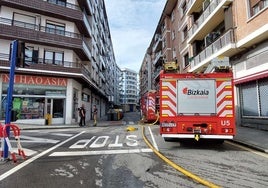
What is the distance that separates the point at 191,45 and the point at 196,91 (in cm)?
1771

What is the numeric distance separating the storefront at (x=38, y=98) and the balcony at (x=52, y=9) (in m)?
6.57

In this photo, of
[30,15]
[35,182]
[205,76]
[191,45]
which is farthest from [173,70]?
[30,15]

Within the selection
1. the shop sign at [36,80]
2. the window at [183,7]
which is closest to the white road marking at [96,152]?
the shop sign at [36,80]

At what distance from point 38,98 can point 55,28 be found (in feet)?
25.4

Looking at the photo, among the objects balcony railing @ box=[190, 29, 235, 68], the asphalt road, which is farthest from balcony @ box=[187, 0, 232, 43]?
the asphalt road

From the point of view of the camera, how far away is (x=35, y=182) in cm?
470

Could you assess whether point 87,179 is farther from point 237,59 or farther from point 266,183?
point 237,59

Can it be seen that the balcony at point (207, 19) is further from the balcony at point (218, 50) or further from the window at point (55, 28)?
the window at point (55, 28)

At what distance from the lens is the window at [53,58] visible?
76.1 feet

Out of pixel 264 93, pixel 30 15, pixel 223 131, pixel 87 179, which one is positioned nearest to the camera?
pixel 87 179

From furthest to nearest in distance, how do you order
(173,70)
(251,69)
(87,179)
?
1. (251,69)
2. (173,70)
3. (87,179)

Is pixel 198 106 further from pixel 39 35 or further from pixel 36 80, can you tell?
pixel 39 35

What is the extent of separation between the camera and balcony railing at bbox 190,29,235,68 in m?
15.7

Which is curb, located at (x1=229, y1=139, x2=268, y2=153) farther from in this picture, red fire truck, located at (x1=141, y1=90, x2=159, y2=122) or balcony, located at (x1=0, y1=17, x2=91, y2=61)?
balcony, located at (x1=0, y1=17, x2=91, y2=61)
